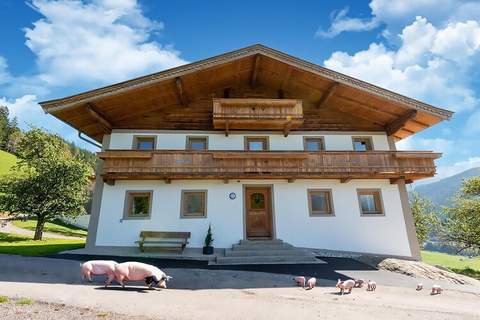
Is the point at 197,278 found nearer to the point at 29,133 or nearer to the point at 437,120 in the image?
the point at 437,120

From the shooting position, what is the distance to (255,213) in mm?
12984

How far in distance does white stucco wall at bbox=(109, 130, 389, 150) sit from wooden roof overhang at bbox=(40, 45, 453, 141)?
1.16 ft

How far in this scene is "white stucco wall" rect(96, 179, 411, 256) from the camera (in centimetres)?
1212

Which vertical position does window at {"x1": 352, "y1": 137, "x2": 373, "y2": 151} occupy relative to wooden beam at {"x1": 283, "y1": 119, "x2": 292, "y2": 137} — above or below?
below

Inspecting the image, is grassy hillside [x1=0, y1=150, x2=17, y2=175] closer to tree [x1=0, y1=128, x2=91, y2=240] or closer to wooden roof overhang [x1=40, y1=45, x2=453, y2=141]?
tree [x1=0, y1=128, x2=91, y2=240]

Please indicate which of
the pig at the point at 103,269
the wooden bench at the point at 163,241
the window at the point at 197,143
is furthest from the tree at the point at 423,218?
the pig at the point at 103,269

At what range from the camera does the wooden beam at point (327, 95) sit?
13319 mm

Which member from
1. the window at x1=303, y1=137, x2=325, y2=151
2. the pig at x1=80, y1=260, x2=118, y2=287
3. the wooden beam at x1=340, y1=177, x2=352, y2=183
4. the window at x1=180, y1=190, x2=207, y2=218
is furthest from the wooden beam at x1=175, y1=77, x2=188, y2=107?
the wooden beam at x1=340, y1=177, x2=352, y2=183

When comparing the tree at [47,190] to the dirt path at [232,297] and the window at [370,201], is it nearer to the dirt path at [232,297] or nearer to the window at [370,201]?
the dirt path at [232,297]

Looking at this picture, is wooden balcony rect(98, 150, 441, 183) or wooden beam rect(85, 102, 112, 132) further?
wooden beam rect(85, 102, 112, 132)

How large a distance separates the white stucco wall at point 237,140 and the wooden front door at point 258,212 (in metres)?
2.41

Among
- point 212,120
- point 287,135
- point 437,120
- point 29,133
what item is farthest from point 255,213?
point 29,133

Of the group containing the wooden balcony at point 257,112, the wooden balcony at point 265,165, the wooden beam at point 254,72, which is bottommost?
the wooden balcony at point 265,165

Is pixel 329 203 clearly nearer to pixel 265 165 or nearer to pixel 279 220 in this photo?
pixel 279 220
